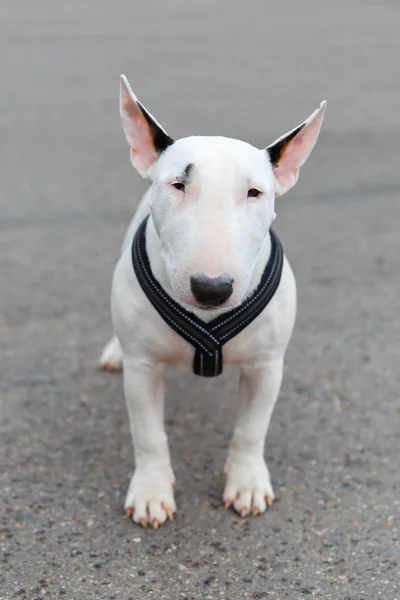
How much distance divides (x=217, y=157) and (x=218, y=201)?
0.16 metres

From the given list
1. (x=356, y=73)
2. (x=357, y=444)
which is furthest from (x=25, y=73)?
(x=357, y=444)

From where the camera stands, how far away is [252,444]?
3.47m

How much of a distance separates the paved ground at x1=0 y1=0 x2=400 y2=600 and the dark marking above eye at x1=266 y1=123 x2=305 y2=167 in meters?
1.37

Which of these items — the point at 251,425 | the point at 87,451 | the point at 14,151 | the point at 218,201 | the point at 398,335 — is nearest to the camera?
the point at 218,201

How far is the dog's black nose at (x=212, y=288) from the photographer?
2.57 meters

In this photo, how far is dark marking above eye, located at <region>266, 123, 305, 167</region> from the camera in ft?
9.86

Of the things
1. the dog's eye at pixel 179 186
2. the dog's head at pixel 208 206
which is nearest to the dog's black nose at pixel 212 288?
the dog's head at pixel 208 206

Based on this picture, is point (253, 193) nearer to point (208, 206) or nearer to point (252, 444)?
point (208, 206)

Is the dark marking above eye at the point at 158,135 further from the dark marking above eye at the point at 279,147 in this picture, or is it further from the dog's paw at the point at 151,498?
the dog's paw at the point at 151,498

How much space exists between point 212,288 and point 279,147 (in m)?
0.68

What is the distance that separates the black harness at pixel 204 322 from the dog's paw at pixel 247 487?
525mm

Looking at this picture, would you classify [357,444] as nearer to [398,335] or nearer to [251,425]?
[251,425]

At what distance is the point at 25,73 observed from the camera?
36.8 ft

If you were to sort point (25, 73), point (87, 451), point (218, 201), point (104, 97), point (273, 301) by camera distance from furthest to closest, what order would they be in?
1. point (25, 73)
2. point (104, 97)
3. point (87, 451)
4. point (273, 301)
5. point (218, 201)
